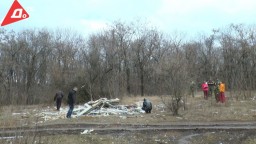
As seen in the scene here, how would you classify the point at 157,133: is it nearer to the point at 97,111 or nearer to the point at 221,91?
the point at 97,111

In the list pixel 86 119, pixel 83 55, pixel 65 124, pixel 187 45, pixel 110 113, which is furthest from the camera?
pixel 187 45

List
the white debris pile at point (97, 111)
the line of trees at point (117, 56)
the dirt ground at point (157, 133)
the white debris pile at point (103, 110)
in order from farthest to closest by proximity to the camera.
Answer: the line of trees at point (117, 56) → the white debris pile at point (103, 110) → the white debris pile at point (97, 111) → the dirt ground at point (157, 133)

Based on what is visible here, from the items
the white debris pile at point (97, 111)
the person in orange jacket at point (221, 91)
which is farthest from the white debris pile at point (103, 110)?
the person in orange jacket at point (221, 91)

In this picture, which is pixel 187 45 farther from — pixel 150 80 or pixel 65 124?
pixel 65 124

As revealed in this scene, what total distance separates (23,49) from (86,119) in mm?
52551

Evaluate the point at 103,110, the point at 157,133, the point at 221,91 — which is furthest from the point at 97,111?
the point at 157,133

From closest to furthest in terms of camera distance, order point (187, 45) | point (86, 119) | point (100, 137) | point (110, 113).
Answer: point (100, 137) → point (86, 119) → point (110, 113) → point (187, 45)

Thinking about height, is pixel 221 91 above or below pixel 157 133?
above

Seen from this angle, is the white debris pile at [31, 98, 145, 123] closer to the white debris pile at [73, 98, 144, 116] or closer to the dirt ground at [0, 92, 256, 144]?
the white debris pile at [73, 98, 144, 116]

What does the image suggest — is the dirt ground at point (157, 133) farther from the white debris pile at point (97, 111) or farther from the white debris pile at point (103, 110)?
the white debris pile at point (103, 110)

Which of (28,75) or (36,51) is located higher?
(36,51)

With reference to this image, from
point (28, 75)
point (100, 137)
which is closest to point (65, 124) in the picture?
point (100, 137)

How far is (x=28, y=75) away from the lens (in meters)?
74.0

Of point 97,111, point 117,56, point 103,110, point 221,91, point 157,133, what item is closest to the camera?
point 157,133
